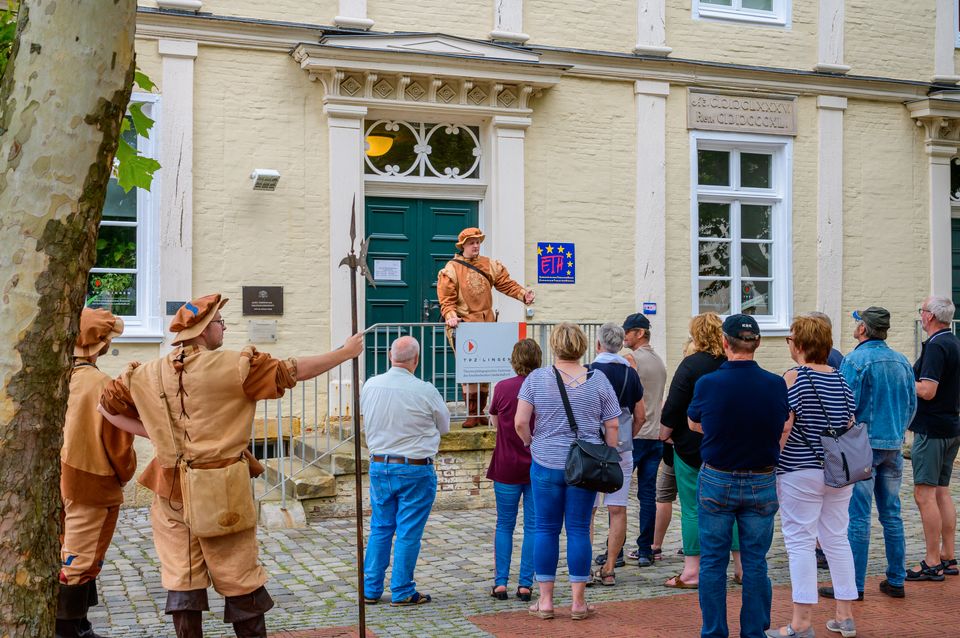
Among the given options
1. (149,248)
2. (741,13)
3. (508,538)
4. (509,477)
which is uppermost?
(741,13)

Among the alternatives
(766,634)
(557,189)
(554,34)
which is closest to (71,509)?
(766,634)

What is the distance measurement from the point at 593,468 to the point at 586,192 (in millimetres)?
6684

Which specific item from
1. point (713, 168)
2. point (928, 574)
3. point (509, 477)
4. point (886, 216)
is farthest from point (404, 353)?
point (886, 216)

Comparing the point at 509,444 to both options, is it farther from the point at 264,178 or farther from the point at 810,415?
the point at 264,178

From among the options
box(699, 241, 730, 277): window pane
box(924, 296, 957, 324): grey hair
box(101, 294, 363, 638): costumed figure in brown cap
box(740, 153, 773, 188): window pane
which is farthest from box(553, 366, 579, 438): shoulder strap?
box(740, 153, 773, 188): window pane

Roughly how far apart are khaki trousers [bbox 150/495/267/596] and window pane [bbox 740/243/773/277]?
9720mm

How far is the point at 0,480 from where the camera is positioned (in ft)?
12.1

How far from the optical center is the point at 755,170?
13.9 meters

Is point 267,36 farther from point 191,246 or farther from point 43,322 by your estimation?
point 43,322

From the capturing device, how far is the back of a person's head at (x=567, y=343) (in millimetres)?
6711

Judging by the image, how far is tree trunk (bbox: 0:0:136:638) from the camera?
3666 millimetres

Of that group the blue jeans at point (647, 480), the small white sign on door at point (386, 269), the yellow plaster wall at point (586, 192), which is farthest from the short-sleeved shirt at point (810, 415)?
the small white sign on door at point (386, 269)

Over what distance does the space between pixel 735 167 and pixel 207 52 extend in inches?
254

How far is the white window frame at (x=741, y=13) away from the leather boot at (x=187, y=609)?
10.2 metres
